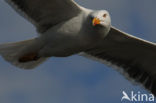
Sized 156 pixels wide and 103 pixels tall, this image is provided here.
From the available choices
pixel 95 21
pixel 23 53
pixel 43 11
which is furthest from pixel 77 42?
pixel 23 53

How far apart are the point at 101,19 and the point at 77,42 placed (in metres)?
0.59

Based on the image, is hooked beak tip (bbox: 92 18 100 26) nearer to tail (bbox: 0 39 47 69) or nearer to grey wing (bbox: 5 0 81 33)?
grey wing (bbox: 5 0 81 33)

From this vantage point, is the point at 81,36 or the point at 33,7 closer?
the point at 81,36

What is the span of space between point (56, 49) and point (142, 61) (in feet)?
7.02

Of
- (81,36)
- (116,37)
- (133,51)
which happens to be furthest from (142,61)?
(81,36)

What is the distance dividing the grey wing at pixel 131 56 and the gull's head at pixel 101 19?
3.50 feet

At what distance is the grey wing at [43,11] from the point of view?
7809 millimetres

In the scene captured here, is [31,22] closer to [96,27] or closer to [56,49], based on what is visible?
[56,49]

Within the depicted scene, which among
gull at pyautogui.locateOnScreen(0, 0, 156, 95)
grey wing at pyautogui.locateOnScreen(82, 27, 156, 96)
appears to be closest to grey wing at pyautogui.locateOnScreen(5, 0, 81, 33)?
gull at pyautogui.locateOnScreen(0, 0, 156, 95)

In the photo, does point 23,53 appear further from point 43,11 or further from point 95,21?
point 95,21

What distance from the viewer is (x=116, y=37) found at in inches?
325

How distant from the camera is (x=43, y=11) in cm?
804

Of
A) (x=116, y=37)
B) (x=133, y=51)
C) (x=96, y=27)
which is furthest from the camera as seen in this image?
(x=133, y=51)

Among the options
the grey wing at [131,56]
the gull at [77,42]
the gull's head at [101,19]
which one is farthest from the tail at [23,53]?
the gull's head at [101,19]
